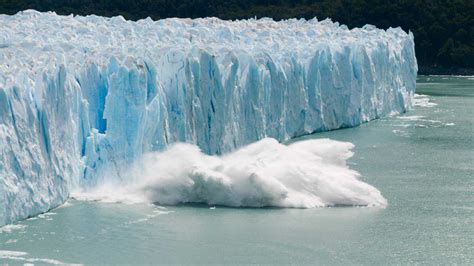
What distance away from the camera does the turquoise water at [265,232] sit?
11.8 m

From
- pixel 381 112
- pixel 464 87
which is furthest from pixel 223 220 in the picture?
pixel 464 87

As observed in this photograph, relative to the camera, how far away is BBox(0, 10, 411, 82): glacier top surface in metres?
15.1

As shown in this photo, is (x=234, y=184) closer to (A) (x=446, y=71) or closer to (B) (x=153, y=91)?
(B) (x=153, y=91)

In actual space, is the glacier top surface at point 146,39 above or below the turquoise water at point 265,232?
above

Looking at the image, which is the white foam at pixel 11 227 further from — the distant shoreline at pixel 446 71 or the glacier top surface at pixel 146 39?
the distant shoreline at pixel 446 71

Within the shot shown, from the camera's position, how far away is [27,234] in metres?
12.1

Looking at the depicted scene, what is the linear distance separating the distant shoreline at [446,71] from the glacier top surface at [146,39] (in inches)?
467

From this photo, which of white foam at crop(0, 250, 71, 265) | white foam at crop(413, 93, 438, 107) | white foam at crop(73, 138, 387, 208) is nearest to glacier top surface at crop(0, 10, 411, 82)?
white foam at crop(73, 138, 387, 208)

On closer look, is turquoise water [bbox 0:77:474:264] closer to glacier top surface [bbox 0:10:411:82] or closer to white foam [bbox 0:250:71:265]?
white foam [bbox 0:250:71:265]

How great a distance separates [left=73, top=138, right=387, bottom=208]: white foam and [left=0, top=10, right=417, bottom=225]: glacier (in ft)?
0.60

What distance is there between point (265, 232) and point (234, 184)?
157cm

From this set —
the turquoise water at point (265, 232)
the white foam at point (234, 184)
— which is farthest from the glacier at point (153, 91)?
the turquoise water at point (265, 232)

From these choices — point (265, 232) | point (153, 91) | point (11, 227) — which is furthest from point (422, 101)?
point (11, 227)

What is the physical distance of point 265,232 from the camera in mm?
12914
